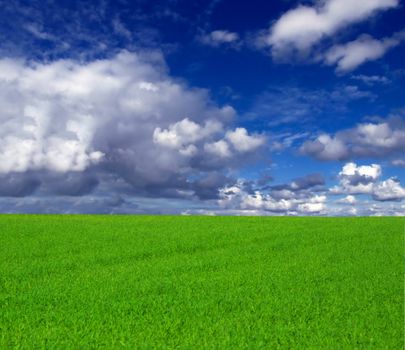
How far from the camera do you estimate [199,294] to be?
13.4 metres

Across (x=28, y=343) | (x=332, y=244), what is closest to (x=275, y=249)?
(x=332, y=244)

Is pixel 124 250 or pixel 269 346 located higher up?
pixel 124 250

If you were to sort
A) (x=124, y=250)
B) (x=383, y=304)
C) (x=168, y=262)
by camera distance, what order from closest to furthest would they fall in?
(x=383, y=304), (x=168, y=262), (x=124, y=250)

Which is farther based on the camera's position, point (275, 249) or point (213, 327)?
point (275, 249)

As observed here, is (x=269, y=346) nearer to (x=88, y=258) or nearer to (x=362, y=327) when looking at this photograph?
(x=362, y=327)

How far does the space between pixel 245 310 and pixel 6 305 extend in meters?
6.67

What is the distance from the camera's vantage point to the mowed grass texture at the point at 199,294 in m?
9.82

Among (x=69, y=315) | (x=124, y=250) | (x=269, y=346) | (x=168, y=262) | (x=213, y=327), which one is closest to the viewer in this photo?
(x=269, y=346)

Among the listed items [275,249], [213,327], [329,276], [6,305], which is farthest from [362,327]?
[275,249]

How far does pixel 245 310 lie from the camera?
1180cm

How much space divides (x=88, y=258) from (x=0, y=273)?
421 centimetres

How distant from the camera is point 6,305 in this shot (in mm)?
12688

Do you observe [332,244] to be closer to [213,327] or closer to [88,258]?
[88,258]

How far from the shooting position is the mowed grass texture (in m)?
9.82
